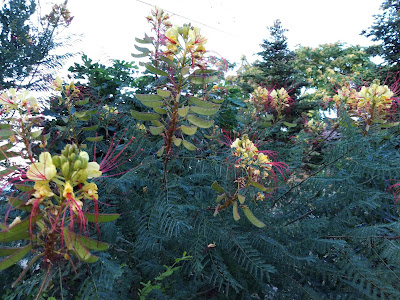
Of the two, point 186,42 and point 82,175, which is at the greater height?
point 186,42

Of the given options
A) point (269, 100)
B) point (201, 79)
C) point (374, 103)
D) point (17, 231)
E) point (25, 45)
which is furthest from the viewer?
point (25, 45)

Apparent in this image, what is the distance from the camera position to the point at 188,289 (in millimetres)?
1045

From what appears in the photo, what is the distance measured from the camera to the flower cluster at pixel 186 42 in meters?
0.93

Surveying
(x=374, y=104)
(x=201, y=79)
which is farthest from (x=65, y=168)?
(x=374, y=104)

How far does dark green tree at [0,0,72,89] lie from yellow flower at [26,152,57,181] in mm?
1951

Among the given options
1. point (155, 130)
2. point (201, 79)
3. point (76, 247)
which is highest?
point (201, 79)

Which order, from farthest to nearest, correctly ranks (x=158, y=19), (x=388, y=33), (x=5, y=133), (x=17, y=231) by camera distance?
(x=388, y=33) → (x=158, y=19) → (x=5, y=133) → (x=17, y=231)

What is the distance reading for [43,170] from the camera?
62 cm

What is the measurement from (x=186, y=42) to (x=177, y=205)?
536 millimetres

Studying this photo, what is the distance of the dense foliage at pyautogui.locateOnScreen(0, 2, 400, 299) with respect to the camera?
659 mm

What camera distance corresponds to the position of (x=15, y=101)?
101 cm

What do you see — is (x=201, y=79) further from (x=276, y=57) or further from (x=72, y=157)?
(x=276, y=57)

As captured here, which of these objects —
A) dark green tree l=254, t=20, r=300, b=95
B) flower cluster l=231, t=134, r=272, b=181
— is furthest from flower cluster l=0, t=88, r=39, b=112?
dark green tree l=254, t=20, r=300, b=95

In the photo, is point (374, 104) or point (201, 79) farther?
point (374, 104)
